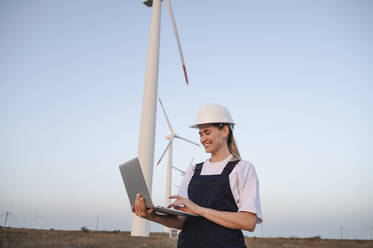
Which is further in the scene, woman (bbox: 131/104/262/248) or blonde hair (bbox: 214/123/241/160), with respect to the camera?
blonde hair (bbox: 214/123/241/160)

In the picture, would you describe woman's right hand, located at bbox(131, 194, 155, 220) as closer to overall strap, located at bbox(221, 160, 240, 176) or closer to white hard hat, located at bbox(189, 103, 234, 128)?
overall strap, located at bbox(221, 160, 240, 176)

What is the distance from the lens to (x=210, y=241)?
9.82 ft

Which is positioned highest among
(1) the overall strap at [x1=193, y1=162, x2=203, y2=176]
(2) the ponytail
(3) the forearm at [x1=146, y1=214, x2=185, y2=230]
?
(2) the ponytail

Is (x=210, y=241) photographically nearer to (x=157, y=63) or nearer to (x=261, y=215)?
(x=261, y=215)

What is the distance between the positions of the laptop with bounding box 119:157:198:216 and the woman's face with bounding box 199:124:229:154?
868 millimetres

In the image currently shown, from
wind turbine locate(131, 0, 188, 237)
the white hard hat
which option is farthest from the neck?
wind turbine locate(131, 0, 188, 237)

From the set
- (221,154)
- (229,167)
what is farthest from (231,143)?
(229,167)

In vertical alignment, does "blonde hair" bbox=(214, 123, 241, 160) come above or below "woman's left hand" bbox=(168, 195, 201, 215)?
above

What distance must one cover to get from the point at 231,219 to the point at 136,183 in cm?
98

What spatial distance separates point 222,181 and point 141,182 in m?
0.86

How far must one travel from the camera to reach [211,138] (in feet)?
11.5

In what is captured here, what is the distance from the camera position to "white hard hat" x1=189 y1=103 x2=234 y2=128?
3.47m

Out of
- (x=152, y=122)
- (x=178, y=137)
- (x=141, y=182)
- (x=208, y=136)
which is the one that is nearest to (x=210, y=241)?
(x=141, y=182)

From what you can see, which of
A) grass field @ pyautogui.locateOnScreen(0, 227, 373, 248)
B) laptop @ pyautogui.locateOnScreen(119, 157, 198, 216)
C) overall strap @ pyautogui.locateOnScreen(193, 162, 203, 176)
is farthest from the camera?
grass field @ pyautogui.locateOnScreen(0, 227, 373, 248)
